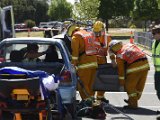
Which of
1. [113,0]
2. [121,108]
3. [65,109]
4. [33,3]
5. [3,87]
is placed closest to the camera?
[3,87]

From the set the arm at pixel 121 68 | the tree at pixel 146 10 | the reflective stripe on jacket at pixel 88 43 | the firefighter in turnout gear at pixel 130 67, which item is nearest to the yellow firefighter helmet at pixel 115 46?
the firefighter in turnout gear at pixel 130 67

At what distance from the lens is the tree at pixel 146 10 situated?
55.1 metres

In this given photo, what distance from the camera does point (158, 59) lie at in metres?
8.95

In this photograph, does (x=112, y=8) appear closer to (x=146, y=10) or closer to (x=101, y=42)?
(x=146, y=10)

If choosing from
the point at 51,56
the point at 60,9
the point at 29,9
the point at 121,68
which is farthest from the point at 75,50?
the point at 29,9

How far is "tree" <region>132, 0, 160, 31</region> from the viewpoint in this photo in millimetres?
55125

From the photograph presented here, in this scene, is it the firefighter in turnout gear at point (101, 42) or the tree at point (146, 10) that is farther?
the tree at point (146, 10)

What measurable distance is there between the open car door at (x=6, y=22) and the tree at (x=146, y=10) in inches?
1445

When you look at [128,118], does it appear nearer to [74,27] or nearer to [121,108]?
[121,108]

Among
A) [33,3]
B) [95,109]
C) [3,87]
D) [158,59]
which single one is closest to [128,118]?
[95,109]

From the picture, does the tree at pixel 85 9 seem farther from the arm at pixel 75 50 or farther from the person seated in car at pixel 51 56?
the person seated in car at pixel 51 56

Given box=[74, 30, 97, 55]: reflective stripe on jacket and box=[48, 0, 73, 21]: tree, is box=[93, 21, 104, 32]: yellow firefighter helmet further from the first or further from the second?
box=[48, 0, 73, 21]: tree

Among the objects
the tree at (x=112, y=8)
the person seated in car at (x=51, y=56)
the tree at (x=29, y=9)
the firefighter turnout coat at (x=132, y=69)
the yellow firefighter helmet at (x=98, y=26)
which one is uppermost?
the yellow firefighter helmet at (x=98, y=26)

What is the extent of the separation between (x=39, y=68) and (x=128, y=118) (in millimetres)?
2074
